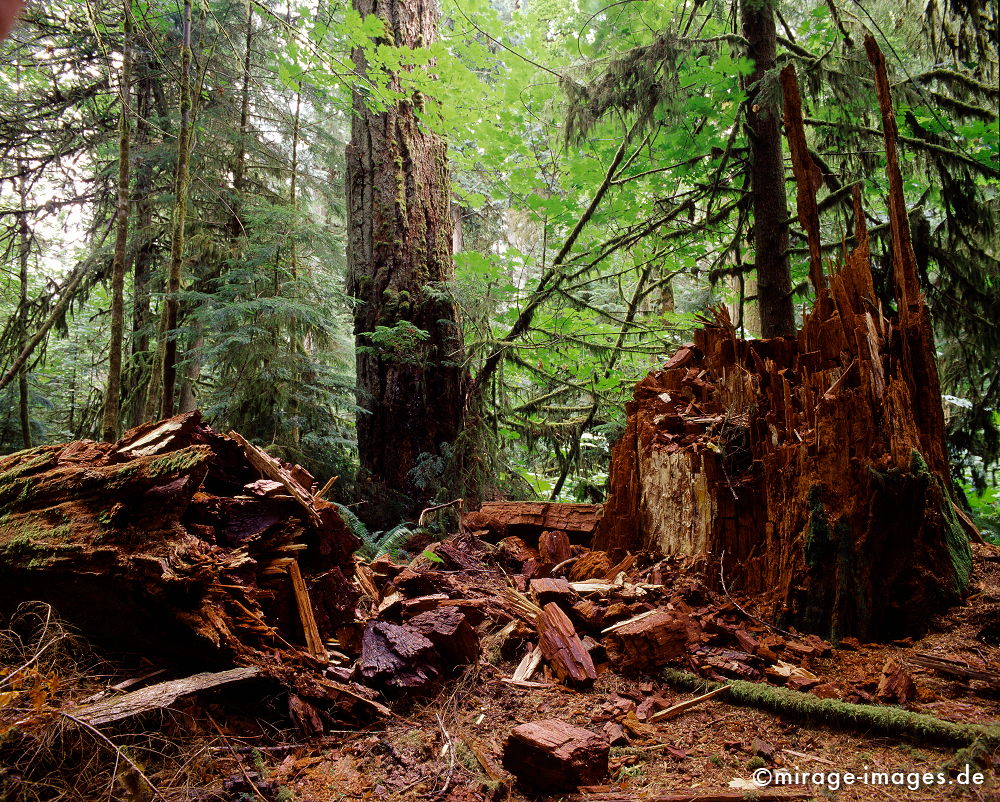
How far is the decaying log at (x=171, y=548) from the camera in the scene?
92.8 inches

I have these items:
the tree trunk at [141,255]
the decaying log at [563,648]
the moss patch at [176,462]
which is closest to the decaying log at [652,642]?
the decaying log at [563,648]

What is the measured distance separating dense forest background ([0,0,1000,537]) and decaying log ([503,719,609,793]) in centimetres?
389

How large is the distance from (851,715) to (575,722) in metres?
1.17

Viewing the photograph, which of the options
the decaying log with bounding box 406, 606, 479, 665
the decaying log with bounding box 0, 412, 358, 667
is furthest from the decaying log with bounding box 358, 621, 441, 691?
the decaying log with bounding box 0, 412, 358, 667

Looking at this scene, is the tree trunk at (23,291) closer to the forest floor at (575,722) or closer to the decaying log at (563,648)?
the forest floor at (575,722)

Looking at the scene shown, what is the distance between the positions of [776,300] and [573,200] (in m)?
2.78

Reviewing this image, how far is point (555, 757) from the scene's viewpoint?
6.49 ft

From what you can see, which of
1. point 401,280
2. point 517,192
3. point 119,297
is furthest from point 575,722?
point 517,192

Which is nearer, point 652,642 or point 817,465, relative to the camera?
point 652,642

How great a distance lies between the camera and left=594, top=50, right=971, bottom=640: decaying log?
3.01 m

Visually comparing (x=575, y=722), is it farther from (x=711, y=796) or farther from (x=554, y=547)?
(x=554, y=547)

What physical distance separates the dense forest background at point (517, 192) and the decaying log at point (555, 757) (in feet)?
12.8

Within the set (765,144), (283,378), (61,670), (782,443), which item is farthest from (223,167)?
(782,443)

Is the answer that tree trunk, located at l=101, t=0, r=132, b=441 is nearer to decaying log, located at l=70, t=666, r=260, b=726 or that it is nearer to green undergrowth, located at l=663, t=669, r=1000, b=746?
decaying log, located at l=70, t=666, r=260, b=726
